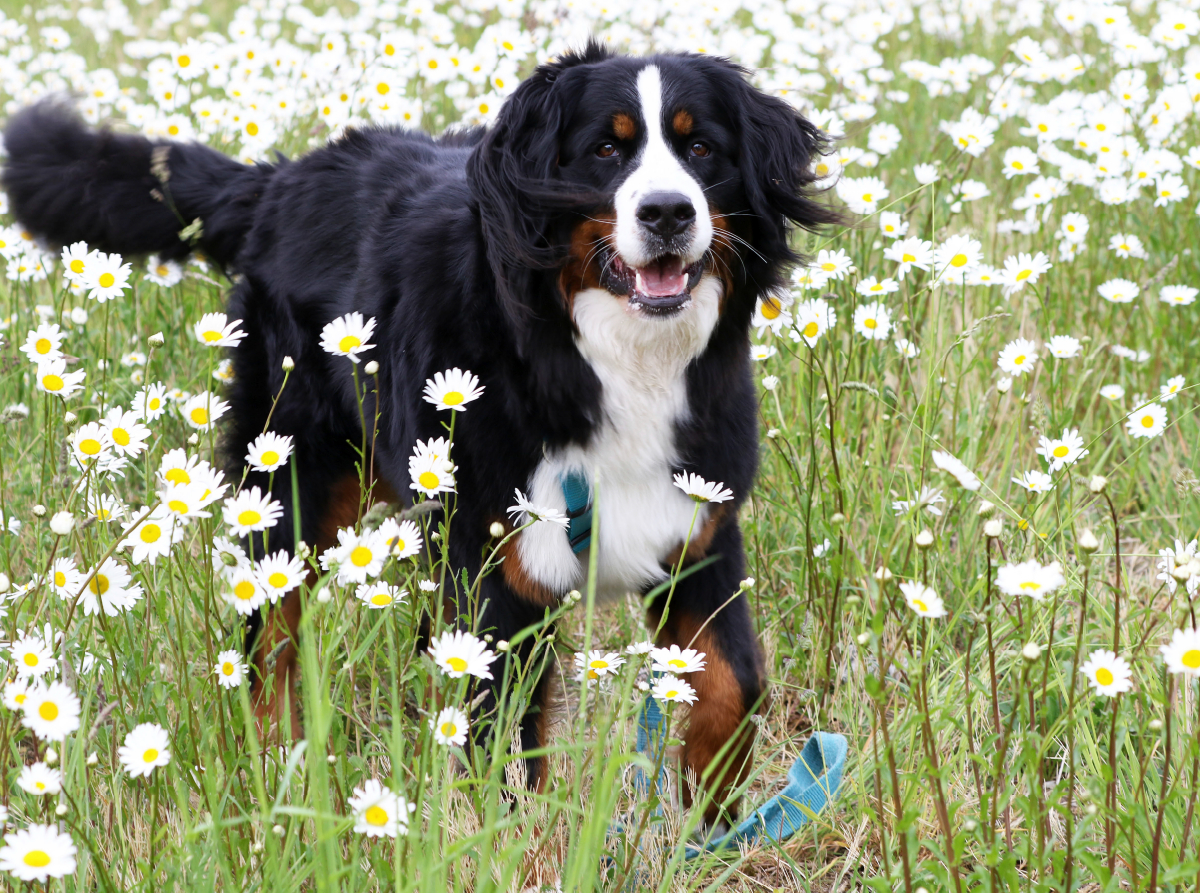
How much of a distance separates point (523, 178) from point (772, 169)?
586 millimetres

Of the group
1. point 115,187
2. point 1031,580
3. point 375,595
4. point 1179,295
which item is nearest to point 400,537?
point 375,595

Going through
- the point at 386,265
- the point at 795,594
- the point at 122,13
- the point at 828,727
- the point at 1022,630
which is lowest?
the point at 828,727

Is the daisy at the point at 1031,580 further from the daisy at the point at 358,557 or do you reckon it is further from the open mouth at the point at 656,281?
the open mouth at the point at 656,281

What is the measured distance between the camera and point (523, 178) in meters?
2.47

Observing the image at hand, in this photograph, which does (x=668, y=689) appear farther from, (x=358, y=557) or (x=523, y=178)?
(x=523, y=178)

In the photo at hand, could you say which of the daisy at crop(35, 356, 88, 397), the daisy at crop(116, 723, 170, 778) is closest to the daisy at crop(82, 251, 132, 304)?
the daisy at crop(35, 356, 88, 397)

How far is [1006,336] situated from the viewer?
400 centimetres

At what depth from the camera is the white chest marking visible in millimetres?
2529

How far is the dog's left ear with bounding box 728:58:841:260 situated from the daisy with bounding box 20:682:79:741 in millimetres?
1752

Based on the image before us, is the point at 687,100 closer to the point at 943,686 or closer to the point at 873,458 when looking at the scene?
the point at 873,458

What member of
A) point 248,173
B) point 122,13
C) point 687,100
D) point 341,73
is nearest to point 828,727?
point 687,100

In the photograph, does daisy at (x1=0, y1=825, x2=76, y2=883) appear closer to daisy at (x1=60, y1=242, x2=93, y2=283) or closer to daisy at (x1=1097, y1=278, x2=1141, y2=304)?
daisy at (x1=60, y1=242, x2=93, y2=283)

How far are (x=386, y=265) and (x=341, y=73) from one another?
92.7 inches

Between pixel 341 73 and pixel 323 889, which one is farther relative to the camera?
pixel 341 73
